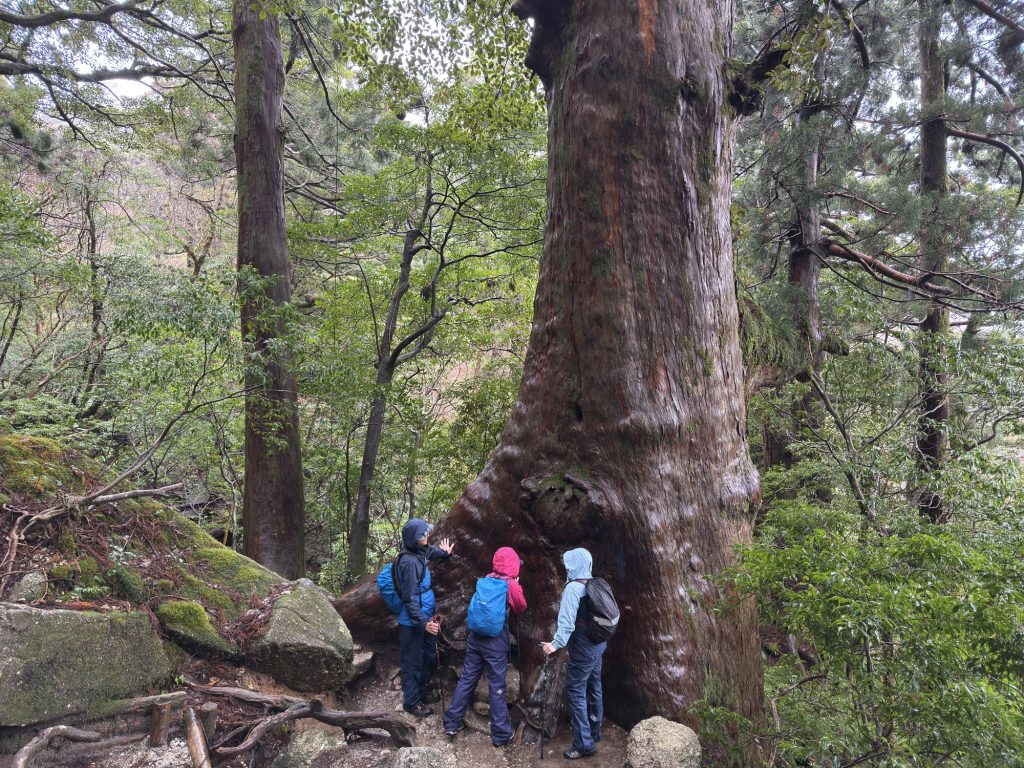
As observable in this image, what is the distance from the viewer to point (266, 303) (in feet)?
20.5

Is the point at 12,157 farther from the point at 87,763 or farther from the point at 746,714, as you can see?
the point at 746,714

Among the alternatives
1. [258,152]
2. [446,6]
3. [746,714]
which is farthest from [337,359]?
[746,714]

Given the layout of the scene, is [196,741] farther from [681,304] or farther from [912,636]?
[681,304]

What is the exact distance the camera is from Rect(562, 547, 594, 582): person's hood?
12.7ft

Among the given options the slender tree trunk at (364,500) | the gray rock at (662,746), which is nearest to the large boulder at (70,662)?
the gray rock at (662,746)

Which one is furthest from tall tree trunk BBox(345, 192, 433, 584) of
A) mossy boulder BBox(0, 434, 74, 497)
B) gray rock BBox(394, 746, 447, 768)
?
gray rock BBox(394, 746, 447, 768)

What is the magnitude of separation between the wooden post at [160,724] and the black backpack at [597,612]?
2.45 meters

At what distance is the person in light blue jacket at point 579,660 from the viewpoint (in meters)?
3.71

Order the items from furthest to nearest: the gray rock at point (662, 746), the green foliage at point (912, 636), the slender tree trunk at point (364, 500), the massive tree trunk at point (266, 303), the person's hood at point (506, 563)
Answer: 1. the slender tree trunk at point (364, 500)
2. the massive tree trunk at point (266, 303)
3. the person's hood at point (506, 563)
4. the gray rock at point (662, 746)
5. the green foliage at point (912, 636)

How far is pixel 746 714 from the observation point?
12.7 feet

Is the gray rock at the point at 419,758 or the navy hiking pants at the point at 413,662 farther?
the navy hiking pants at the point at 413,662

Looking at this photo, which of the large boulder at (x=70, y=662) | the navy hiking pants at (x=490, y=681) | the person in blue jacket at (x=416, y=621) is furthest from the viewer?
the person in blue jacket at (x=416, y=621)

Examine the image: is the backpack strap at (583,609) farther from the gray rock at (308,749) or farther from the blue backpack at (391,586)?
the gray rock at (308,749)

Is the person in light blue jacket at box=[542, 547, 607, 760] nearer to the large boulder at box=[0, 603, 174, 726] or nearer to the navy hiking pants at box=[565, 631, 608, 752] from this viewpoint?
the navy hiking pants at box=[565, 631, 608, 752]
